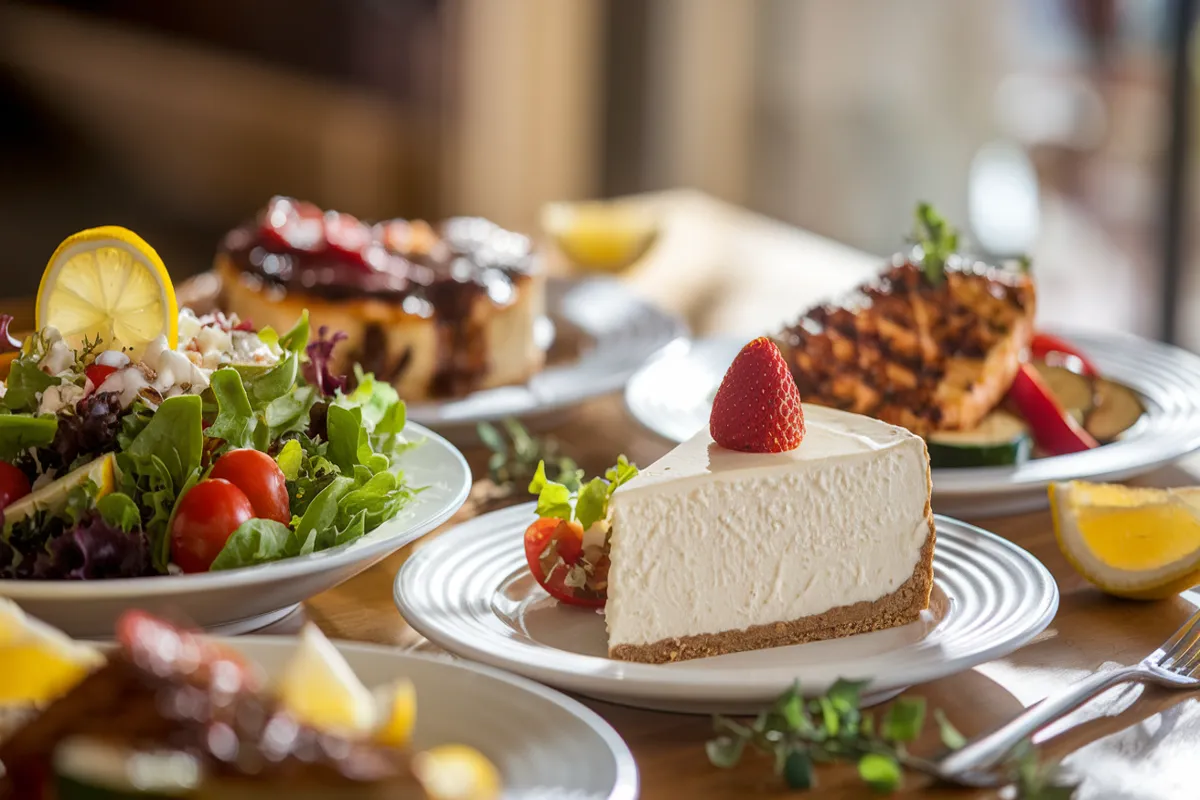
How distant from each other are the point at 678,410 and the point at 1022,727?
997 mm

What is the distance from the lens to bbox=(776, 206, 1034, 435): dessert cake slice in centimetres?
217

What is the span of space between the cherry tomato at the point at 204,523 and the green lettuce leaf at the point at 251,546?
1 cm

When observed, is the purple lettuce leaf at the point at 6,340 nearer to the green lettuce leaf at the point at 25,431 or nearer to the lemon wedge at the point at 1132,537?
the green lettuce leaf at the point at 25,431

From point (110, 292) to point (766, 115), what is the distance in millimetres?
4743

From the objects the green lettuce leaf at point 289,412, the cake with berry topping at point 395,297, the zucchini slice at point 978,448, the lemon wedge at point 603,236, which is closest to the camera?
the green lettuce leaf at point 289,412

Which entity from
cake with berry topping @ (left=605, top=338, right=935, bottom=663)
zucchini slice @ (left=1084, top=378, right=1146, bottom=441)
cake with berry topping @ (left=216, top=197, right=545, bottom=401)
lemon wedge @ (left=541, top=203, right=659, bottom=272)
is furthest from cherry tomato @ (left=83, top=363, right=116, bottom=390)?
lemon wedge @ (left=541, top=203, right=659, bottom=272)

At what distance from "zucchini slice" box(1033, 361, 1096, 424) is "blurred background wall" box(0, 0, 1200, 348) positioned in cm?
247

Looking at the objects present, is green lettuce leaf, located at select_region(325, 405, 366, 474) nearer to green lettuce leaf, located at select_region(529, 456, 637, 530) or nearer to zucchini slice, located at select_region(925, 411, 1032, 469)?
green lettuce leaf, located at select_region(529, 456, 637, 530)

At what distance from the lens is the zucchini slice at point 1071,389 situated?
7.52ft

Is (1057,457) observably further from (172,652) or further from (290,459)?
(172,652)

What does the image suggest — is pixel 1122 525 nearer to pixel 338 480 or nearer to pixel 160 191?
pixel 338 480

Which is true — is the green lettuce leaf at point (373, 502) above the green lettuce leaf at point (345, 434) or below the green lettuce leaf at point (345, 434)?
below

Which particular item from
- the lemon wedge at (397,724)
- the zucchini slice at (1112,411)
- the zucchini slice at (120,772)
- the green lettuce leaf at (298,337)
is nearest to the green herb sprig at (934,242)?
the zucchini slice at (1112,411)

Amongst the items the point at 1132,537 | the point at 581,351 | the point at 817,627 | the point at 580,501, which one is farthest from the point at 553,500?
the point at 581,351
